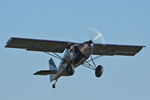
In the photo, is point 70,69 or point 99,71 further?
point 99,71

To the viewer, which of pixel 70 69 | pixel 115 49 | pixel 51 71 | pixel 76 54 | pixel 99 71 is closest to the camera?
pixel 70 69

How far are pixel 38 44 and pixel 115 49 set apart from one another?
617cm

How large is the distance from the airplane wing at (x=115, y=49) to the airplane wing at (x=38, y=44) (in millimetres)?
Answer: 2989

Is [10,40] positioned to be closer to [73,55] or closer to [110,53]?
[73,55]

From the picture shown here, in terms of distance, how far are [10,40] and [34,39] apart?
1530 mm

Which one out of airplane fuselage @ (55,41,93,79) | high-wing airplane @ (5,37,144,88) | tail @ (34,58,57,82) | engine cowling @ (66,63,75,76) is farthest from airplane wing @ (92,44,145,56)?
engine cowling @ (66,63,75,76)

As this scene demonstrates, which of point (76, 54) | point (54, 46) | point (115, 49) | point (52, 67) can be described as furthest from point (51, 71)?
point (115, 49)

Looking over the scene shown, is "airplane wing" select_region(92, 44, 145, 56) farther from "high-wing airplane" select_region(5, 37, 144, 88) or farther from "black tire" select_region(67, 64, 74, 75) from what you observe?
"black tire" select_region(67, 64, 74, 75)

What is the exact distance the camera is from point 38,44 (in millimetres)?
29750

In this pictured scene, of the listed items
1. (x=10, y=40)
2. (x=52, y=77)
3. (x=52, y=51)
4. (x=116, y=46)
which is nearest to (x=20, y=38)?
(x=10, y=40)

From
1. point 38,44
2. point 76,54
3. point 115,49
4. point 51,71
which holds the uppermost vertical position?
point 115,49

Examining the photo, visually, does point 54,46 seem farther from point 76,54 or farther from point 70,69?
point 70,69

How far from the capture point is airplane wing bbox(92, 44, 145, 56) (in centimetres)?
3225

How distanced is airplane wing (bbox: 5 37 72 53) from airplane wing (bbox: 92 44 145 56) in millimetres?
2989
